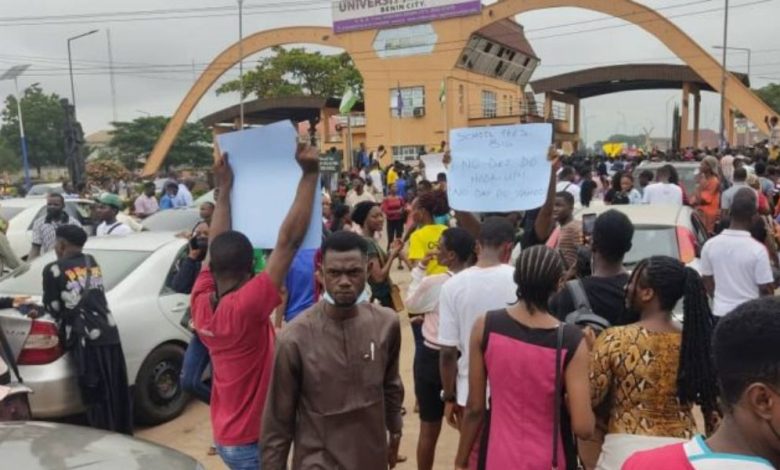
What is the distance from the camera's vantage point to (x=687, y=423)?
2672 mm

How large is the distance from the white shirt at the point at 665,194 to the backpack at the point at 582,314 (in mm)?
6698

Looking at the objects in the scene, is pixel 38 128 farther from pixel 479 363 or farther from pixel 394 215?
pixel 479 363

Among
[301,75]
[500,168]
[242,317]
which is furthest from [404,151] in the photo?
[242,317]

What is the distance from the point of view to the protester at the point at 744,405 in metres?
1.29

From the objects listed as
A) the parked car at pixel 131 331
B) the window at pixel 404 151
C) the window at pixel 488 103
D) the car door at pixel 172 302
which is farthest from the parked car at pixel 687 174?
the window at pixel 488 103

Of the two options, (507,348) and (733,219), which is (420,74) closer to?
(733,219)

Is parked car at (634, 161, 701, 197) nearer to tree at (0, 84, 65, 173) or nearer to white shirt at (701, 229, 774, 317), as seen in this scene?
white shirt at (701, 229, 774, 317)

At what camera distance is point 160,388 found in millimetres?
5891

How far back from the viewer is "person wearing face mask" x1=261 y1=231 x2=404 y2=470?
2.59 m

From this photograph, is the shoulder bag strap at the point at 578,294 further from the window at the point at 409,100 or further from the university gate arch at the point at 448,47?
the window at the point at 409,100

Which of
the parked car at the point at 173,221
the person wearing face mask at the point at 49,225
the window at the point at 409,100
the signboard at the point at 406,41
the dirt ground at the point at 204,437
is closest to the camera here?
the dirt ground at the point at 204,437

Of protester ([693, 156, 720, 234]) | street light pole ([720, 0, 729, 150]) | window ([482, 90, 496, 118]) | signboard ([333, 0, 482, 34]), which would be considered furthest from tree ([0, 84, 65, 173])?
protester ([693, 156, 720, 234])

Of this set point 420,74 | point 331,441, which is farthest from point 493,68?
point 331,441

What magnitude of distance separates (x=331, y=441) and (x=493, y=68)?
44.3 metres
